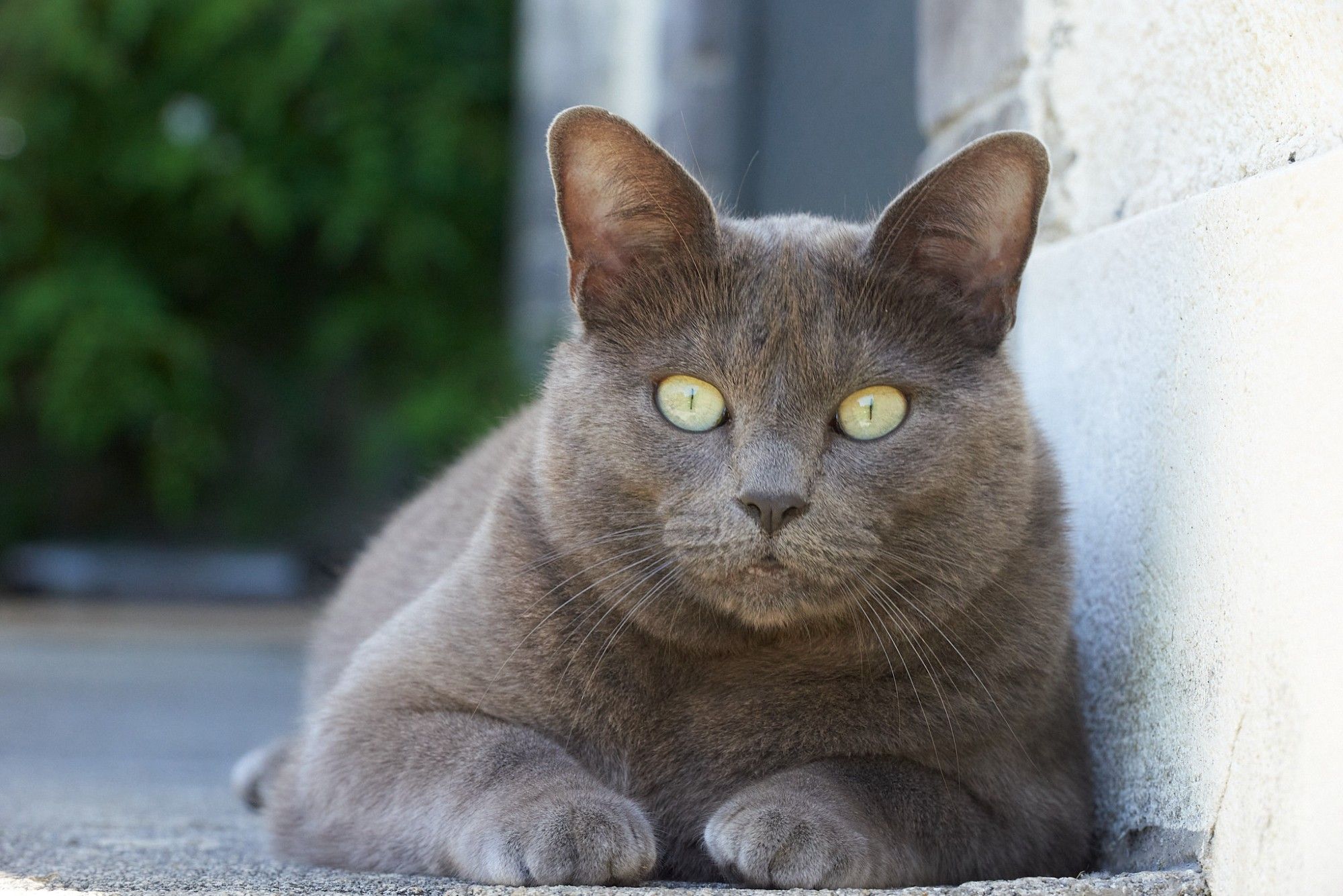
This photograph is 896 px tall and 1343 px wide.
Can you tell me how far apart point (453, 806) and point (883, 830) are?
0.44m

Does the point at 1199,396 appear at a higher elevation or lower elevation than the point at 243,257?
higher

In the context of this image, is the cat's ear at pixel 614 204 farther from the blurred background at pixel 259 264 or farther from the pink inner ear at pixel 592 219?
the blurred background at pixel 259 264

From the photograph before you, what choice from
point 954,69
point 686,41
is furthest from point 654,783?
point 686,41

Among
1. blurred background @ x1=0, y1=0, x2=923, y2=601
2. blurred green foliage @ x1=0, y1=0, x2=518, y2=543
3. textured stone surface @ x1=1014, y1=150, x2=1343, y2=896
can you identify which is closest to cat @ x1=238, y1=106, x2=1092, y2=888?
textured stone surface @ x1=1014, y1=150, x2=1343, y2=896

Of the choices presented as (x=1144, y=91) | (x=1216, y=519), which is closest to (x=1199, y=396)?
(x=1216, y=519)

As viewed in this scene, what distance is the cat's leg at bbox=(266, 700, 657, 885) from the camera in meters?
1.33

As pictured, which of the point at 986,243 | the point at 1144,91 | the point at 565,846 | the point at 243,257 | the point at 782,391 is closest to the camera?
the point at 565,846

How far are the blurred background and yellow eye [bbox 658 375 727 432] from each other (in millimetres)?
3656

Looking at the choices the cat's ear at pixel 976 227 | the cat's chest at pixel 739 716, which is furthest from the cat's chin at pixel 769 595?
the cat's ear at pixel 976 227

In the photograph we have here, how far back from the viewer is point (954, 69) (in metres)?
2.26

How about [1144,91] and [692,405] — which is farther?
[1144,91]

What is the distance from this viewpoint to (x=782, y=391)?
1.45 m

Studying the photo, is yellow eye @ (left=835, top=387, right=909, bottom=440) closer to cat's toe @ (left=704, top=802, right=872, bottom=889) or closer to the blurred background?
cat's toe @ (left=704, top=802, right=872, bottom=889)

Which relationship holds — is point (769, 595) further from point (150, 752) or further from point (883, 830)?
point (150, 752)
